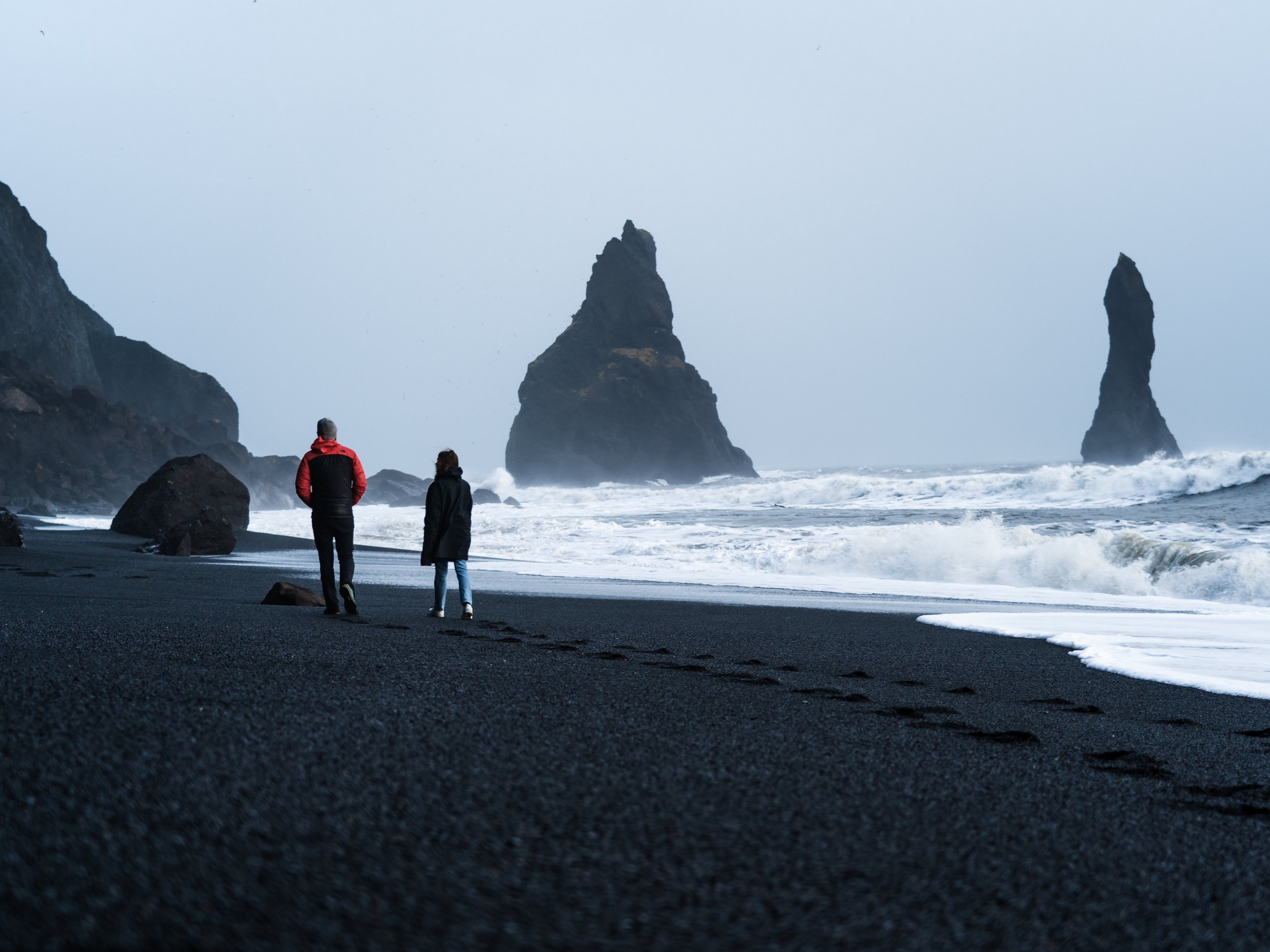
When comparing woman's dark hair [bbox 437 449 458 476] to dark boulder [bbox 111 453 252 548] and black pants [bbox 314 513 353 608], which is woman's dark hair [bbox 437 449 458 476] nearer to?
black pants [bbox 314 513 353 608]

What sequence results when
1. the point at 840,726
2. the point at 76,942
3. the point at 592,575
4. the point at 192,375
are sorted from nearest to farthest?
the point at 76,942 → the point at 840,726 → the point at 592,575 → the point at 192,375

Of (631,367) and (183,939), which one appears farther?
(631,367)

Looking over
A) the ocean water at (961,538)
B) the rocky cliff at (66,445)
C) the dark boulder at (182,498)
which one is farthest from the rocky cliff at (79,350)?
the dark boulder at (182,498)

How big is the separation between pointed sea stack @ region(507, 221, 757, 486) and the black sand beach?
313 feet

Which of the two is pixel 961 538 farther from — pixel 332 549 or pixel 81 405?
pixel 81 405

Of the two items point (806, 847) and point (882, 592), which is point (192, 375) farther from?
point (806, 847)

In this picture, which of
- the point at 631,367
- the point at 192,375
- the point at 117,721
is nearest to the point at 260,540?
the point at 117,721

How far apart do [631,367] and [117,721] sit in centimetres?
10115

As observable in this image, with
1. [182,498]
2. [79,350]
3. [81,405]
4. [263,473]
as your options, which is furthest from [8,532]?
[79,350]

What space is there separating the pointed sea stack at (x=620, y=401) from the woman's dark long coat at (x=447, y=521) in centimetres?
9152

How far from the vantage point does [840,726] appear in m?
3.53

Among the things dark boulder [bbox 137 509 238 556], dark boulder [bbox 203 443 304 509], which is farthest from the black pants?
dark boulder [bbox 203 443 304 509]

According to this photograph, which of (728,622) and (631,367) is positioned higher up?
(631,367)

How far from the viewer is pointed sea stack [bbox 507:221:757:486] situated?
101 m
